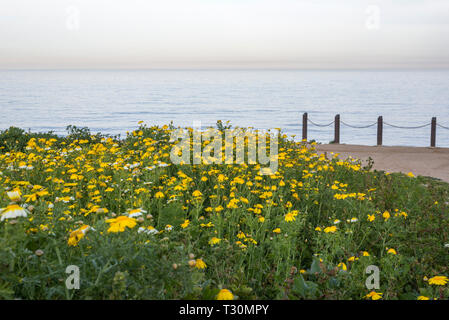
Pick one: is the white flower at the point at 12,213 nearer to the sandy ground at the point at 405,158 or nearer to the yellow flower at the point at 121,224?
the yellow flower at the point at 121,224

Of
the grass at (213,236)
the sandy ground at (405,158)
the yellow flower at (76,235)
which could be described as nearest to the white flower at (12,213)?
the grass at (213,236)

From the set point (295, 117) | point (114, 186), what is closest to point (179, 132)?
point (114, 186)

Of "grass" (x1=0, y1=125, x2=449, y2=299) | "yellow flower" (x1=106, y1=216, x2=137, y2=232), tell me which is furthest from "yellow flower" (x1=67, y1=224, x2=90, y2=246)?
"yellow flower" (x1=106, y1=216, x2=137, y2=232)

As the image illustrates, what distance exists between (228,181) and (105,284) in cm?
389

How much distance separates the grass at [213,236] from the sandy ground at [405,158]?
227 centimetres

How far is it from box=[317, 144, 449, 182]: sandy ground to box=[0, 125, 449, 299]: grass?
2269mm

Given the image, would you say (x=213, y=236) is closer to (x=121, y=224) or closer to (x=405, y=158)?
(x=121, y=224)

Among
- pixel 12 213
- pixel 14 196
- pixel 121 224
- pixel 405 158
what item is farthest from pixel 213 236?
pixel 405 158

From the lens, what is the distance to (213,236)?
13.5 feet

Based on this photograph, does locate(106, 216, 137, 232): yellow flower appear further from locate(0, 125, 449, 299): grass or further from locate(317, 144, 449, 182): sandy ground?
locate(317, 144, 449, 182): sandy ground

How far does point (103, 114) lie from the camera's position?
138 ft

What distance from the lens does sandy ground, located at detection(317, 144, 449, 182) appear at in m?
10.4

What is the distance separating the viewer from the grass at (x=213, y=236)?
2.12m
